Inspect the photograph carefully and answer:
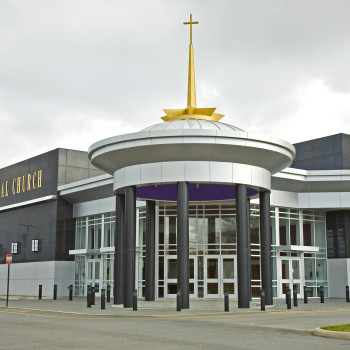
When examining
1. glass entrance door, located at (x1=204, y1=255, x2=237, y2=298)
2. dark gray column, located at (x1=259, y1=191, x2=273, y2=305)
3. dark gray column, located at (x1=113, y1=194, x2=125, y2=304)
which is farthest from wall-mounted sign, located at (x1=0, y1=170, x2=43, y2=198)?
dark gray column, located at (x1=259, y1=191, x2=273, y2=305)

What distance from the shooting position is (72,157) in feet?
141

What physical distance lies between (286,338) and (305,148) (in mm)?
28799

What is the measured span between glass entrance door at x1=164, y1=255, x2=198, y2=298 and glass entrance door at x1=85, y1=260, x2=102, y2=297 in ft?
23.9

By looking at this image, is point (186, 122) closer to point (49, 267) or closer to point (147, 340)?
point (147, 340)

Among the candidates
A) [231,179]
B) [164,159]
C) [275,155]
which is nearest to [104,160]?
[164,159]

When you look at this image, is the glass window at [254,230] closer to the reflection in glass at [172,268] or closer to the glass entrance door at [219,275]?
the glass entrance door at [219,275]

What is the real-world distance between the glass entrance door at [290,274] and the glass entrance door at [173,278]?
234 inches

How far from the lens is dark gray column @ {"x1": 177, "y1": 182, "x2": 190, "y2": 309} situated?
24078 millimetres

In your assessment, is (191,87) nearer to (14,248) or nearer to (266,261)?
(266,261)

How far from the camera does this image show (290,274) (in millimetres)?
36312

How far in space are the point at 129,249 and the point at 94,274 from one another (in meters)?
15.9

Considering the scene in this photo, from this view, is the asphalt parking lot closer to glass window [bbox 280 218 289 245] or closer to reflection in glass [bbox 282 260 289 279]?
reflection in glass [bbox 282 260 289 279]

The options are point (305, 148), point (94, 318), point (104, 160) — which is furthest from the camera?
point (305, 148)

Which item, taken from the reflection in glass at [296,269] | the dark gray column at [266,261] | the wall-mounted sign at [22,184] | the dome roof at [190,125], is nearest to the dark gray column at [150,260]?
the dome roof at [190,125]
